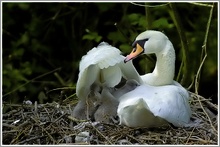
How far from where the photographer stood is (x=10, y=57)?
6.80 metres

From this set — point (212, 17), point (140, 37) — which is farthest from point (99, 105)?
point (212, 17)

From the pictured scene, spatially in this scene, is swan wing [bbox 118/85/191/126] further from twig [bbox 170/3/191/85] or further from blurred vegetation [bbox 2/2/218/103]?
blurred vegetation [bbox 2/2/218/103]

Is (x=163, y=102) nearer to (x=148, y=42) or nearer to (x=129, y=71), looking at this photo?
(x=129, y=71)

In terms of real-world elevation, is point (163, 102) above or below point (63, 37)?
below

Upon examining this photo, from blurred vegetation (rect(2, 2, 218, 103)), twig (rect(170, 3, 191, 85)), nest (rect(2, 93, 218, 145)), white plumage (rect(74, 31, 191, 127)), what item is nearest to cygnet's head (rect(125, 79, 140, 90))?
white plumage (rect(74, 31, 191, 127))

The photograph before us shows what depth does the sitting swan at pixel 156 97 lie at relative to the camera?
3986mm

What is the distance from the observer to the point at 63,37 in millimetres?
7582

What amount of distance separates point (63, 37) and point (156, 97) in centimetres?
360

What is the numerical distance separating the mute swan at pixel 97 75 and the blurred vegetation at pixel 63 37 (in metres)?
1.97

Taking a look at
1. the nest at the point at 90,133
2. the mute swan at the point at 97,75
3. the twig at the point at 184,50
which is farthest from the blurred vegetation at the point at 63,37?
the nest at the point at 90,133

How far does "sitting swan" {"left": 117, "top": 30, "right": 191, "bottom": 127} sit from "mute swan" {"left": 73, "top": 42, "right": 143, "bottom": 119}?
94 mm

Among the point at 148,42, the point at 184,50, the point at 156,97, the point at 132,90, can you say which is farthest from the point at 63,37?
the point at 156,97

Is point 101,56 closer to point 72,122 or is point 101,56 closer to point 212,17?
point 72,122

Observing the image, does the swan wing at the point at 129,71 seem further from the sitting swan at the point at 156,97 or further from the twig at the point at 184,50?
the twig at the point at 184,50
